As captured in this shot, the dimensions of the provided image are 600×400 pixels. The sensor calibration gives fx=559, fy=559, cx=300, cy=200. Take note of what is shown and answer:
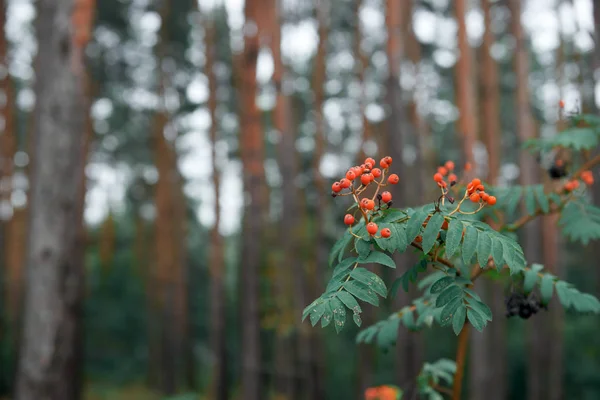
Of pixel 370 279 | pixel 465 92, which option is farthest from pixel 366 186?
pixel 465 92

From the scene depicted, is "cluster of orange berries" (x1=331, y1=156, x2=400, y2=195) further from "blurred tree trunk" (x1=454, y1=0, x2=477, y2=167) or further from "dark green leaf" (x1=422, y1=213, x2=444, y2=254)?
"blurred tree trunk" (x1=454, y1=0, x2=477, y2=167)

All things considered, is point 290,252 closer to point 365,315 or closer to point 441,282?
point 365,315

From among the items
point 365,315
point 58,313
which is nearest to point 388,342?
point 58,313

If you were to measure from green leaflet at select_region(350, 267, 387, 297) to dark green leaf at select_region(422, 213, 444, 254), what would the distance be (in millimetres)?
175

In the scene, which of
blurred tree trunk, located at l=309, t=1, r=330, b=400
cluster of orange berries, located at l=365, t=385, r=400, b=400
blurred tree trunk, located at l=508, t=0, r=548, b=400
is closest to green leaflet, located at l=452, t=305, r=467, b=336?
cluster of orange berries, located at l=365, t=385, r=400, b=400

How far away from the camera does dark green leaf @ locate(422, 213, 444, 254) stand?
1631mm

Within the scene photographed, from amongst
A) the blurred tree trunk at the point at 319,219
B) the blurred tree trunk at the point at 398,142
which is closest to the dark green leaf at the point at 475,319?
the blurred tree trunk at the point at 398,142

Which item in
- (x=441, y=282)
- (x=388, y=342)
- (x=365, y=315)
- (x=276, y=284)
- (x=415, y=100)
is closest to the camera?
(x=441, y=282)

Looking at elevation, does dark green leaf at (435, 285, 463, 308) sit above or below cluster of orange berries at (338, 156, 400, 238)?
below

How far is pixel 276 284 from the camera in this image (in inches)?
592

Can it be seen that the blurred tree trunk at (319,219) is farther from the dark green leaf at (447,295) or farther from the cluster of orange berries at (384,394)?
the dark green leaf at (447,295)

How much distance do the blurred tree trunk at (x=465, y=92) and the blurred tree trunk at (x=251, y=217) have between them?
3.17 metres

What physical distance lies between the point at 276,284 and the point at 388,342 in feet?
42.2

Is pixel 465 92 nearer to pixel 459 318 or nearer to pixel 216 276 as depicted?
pixel 216 276
